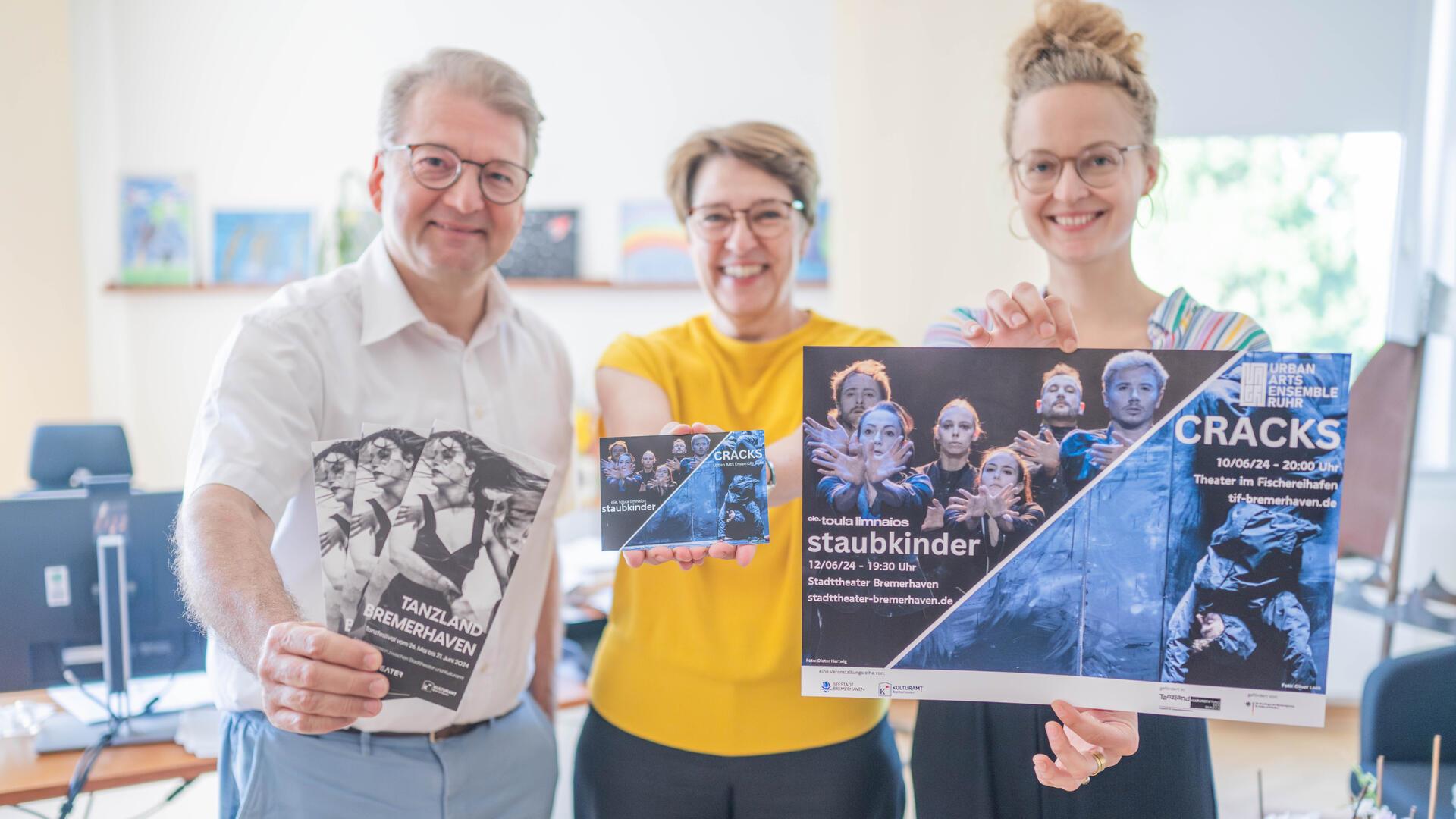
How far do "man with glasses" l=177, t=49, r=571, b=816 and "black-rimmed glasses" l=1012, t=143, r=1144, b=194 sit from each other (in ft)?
2.69

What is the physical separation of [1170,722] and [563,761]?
6.76 ft

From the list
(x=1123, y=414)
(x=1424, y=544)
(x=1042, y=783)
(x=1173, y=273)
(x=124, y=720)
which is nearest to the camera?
(x=1123, y=414)

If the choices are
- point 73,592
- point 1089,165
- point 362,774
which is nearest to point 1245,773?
point 1089,165

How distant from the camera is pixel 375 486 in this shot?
1.23 m

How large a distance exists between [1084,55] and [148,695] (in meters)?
2.20

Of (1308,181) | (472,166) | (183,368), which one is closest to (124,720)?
(472,166)

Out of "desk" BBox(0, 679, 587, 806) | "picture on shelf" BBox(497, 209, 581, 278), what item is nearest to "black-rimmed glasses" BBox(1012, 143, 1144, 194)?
"desk" BBox(0, 679, 587, 806)

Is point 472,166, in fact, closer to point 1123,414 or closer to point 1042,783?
point 1123,414

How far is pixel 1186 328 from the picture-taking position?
1.36m

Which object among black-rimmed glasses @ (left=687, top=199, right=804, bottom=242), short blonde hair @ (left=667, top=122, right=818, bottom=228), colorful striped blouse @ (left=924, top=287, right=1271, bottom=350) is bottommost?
colorful striped blouse @ (left=924, top=287, right=1271, bottom=350)

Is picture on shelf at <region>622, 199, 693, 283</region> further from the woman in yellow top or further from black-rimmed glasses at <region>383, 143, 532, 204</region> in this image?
black-rimmed glasses at <region>383, 143, 532, 204</region>

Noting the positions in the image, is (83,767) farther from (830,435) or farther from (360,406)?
(830,435)

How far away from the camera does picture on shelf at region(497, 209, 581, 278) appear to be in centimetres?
470

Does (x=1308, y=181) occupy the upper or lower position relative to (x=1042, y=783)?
upper
